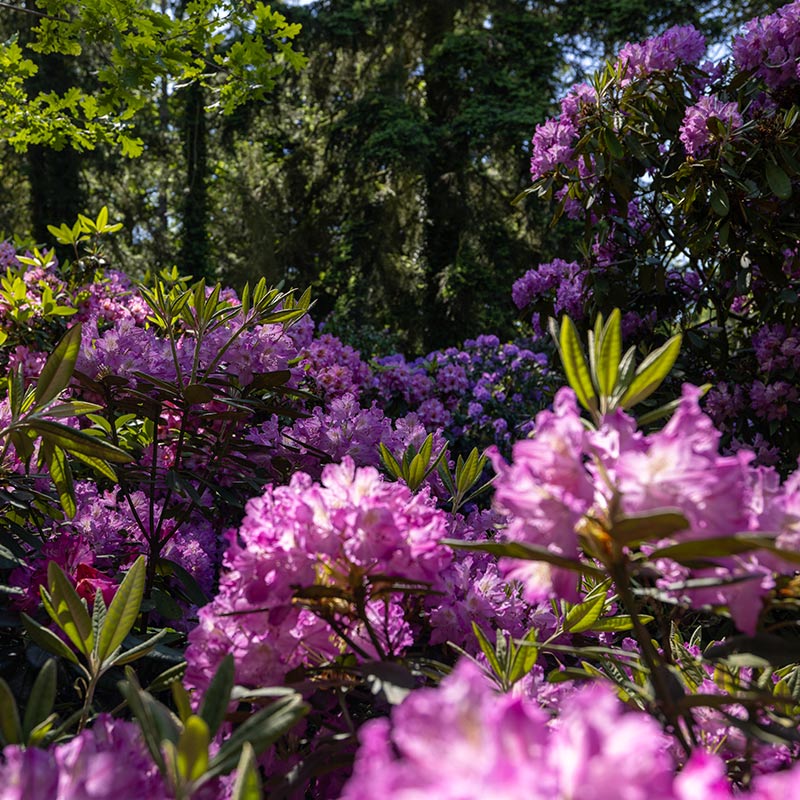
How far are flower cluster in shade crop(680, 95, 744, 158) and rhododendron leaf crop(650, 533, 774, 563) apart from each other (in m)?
2.33

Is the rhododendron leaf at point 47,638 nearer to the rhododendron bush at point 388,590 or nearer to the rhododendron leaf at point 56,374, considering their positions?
the rhododendron bush at point 388,590

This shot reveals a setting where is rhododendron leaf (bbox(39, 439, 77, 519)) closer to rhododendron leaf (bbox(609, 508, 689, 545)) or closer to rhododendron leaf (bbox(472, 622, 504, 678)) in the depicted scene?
rhododendron leaf (bbox(472, 622, 504, 678))

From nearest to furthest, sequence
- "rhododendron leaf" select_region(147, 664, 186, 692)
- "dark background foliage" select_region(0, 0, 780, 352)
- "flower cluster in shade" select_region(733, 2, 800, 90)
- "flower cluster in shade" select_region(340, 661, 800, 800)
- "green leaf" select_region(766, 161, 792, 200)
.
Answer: "flower cluster in shade" select_region(340, 661, 800, 800) < "rhododendron leaf" select_region(147, 664, 186, 692) < "green leaf" select_region(766, 161, 792, 200) < "flower cluster in shade" select_region(733, 2, 800, 90) < "dark background foliage" select_region(0, 0, 780, 352)

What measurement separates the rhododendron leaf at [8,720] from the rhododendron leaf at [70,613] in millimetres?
171

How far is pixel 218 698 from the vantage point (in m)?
Answer: 0.70

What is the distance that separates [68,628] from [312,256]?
13.1m

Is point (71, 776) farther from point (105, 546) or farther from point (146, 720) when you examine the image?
point (105, 546)

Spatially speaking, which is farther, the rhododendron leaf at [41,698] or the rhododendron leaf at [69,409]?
A: the rhododendron leaf at [69,409]

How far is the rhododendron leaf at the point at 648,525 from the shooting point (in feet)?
1.92

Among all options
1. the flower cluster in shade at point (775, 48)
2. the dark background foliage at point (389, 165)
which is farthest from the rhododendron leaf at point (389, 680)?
the dark background foliage at point (389, 165)

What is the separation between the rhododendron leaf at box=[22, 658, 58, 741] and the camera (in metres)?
0.78

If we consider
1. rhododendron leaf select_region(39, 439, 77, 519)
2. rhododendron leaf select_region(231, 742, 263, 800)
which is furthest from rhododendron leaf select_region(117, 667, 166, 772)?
rhododendron leaf select_region(39, 439, 77, 519)

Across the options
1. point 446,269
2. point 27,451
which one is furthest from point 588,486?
point 446,269

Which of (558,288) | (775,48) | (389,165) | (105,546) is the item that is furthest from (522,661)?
(389,165)
